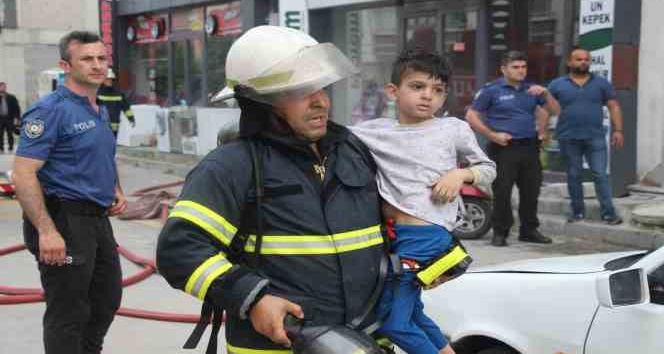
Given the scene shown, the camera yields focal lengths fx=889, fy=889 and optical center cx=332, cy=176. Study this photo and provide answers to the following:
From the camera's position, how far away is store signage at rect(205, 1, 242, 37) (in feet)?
63.4

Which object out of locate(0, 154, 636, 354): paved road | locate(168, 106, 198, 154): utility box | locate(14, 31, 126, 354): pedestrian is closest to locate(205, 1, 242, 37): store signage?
locate(168, 106, 198, 154): utility box

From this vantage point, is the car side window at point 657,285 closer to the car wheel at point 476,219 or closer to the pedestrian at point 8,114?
the car wheel at point 476,219

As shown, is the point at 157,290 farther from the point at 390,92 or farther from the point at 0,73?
the point at 0,73

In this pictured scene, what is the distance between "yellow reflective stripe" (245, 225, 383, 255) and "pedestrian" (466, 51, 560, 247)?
5.91 meters

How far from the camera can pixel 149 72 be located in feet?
77.9

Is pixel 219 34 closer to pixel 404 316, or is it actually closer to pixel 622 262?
pixel 622 262

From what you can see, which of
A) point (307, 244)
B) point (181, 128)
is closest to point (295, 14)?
point (181, 128)

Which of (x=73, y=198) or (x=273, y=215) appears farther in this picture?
(x=73, y=198)

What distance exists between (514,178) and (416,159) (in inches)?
227

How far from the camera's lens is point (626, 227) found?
8500 mm

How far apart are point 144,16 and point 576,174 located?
677 inches

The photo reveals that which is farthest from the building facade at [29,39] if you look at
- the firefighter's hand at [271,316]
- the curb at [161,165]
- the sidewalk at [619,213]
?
the firefighter's hand at [271,316]

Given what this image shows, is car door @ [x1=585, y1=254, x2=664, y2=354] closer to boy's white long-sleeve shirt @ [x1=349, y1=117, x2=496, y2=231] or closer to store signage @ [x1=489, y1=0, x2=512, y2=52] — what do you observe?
boy's white long-sleeve shirt @ [x1=349, y1=117, x2=496, y2=231]

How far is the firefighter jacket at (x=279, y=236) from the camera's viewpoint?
220 centimetres
